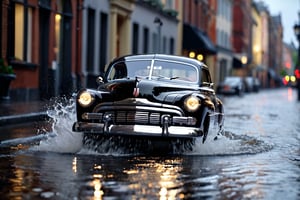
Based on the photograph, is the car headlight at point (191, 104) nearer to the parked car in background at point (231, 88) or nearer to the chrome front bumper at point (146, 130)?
the chrome front bumper at point (146, 130)

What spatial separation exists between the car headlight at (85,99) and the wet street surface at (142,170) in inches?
28.5

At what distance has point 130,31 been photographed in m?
35.6

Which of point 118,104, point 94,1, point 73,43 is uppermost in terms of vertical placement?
point 94,1

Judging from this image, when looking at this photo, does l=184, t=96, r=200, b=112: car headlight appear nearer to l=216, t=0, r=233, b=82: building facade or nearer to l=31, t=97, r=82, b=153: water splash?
l=31, t=97, r=82, b=153: water splash

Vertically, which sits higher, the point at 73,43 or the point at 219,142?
the point at 73,43

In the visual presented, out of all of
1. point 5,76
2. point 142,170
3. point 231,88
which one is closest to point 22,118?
point 5,76

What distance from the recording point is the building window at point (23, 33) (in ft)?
76.7

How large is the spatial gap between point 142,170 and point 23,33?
1588cm

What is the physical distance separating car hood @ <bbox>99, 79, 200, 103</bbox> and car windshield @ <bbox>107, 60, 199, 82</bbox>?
875 mm

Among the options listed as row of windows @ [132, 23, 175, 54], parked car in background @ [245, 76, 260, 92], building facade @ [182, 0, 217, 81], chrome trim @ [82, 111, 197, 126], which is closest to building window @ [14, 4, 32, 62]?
row of windows @ [132, 23, 175, 54]

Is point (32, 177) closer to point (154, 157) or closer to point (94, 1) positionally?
point (154, 157)

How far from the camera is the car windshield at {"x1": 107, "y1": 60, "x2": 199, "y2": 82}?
1162cm

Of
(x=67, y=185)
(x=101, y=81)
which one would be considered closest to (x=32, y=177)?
(x=67, y=185)

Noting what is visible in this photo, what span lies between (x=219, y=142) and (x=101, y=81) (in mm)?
2120
